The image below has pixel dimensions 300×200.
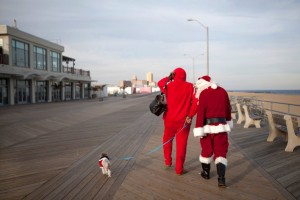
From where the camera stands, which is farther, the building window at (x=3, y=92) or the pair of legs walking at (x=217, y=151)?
the building window at (x=3, y=92)

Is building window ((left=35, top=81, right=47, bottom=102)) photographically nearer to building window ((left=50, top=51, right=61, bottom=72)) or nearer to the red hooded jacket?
building window ((left=50, top=51, right=61, bottom=72))

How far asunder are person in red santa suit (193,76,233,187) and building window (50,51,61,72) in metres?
38.7

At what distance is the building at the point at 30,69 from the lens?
28578 millimetres

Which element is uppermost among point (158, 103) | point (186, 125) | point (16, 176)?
point (158, 103)

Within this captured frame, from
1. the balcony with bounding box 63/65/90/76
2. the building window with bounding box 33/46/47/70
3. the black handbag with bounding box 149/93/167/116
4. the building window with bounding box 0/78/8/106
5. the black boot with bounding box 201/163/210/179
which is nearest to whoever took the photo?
the black boot with bounding box 201/163/210/179

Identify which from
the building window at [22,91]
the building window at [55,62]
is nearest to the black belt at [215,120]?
the building window at [22,91]

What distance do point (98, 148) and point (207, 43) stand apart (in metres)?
21.9

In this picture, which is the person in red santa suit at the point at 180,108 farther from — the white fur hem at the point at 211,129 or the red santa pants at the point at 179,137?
the white fur hem at the point at 211,129

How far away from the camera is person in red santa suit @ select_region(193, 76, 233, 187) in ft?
14.5

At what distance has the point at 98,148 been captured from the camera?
7430mm

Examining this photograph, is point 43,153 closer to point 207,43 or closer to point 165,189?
point 165,189

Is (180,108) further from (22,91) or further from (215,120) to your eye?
(22,91)

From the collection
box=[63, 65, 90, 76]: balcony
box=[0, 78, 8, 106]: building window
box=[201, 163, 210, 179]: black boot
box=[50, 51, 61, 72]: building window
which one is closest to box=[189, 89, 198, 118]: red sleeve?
box=[201, 163, 210, 179]: black boot

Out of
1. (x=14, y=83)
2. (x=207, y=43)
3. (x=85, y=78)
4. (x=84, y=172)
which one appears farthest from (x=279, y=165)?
(x=85, y=78)
